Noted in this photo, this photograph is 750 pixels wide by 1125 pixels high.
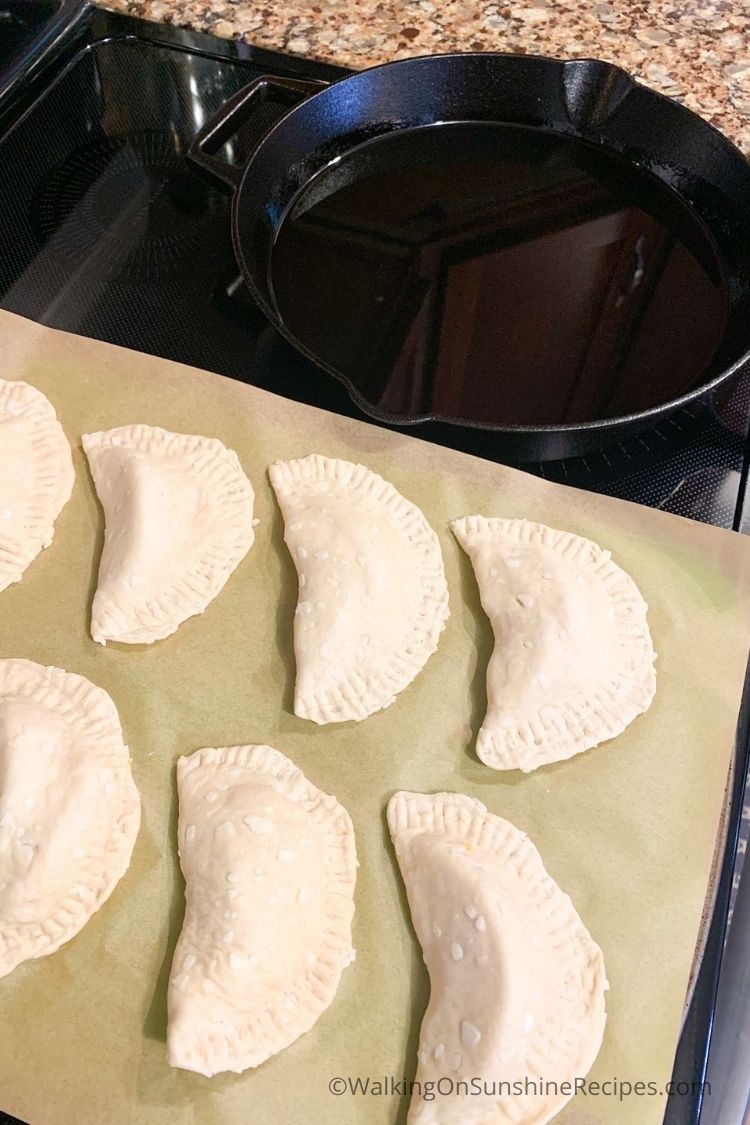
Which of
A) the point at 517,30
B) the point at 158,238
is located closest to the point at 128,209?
the point at 158,238

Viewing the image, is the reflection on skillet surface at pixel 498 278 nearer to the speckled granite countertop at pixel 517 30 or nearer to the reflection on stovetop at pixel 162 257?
the reflection on stovetop at pixel 162 257

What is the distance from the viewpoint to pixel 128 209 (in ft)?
4.58

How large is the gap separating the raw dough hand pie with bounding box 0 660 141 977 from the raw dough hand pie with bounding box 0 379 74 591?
15 cm

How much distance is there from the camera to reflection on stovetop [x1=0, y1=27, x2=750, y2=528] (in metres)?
1.16

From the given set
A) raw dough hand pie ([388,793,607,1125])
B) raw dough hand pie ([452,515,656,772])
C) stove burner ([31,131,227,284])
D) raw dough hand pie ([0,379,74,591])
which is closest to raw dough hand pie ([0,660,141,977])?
raw dough hand pie ([0,379,74,591])

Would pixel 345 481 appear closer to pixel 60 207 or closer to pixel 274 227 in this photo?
pixel 274 227

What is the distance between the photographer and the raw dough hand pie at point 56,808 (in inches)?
35.4

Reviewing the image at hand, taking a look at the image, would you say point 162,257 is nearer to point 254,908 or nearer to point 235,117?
point 235,117

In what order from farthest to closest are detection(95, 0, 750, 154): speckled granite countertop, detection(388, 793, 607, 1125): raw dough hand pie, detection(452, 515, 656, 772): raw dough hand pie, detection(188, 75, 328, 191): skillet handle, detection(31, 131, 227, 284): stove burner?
detection(95, 0, 750, 154): speckled granite countertop < detection(31, 131, 227, 284): stove burner < detection(188, 75, 328, 191): skillet handle < detection(452, 515, 656, 772): raw dough hand pie < detection(388, 793, 607, 1125): raw dough hand pie

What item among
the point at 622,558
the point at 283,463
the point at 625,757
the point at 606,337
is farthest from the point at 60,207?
the point at 625,757

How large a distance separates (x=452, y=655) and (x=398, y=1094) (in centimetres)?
45

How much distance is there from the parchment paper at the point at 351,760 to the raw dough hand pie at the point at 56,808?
0.07 feet

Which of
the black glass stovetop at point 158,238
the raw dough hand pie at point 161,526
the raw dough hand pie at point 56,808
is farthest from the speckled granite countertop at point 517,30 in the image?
the raw dough hand pie at point 56,808

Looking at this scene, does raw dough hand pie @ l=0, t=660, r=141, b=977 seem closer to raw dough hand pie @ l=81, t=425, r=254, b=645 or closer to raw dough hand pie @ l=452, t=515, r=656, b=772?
raw dough hand pie @ l=81, t=425, r=254, b=645
